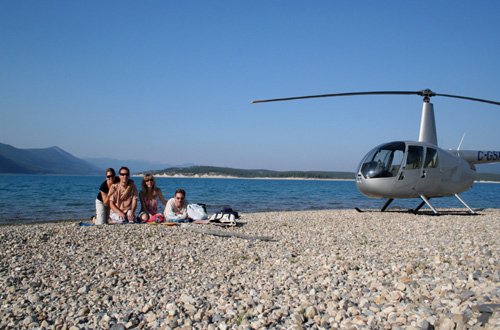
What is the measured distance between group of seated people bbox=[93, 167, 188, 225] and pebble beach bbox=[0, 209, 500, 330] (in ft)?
5.73

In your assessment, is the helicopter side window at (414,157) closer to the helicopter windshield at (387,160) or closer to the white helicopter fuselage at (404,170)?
the white helicopter fuselage at (404,170)

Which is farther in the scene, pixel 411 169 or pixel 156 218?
pixel 411 169

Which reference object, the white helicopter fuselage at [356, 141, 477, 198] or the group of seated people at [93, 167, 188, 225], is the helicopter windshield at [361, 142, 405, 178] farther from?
the group of seated people at [93, 167, 188, 225]

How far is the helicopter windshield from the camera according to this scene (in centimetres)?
1206

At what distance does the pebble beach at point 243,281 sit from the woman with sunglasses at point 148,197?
7.46 feet

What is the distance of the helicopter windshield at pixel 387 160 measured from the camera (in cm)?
A: 1206

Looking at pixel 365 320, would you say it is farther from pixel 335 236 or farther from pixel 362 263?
pixel 335 236

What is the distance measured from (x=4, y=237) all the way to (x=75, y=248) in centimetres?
191

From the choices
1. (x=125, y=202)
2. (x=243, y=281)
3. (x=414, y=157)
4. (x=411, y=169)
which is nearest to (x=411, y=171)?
(x=411, y=169)

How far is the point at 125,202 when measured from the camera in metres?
10.0

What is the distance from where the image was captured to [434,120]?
13352 mm

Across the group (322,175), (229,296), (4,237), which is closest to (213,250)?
(229,296)

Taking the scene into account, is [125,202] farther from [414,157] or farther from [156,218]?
[414,157]

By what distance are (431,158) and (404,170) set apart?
122 centimetres
